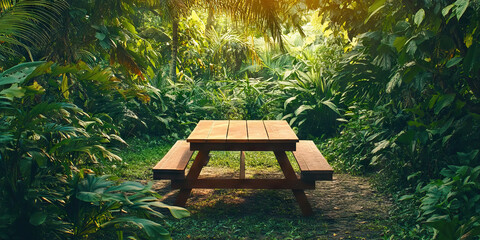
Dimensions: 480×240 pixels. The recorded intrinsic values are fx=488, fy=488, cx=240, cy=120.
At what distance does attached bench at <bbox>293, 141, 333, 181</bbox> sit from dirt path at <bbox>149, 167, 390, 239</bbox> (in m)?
0.40

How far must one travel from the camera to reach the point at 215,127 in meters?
5.11

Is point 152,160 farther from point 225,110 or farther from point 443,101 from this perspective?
point 443,101

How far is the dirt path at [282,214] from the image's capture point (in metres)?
3.92

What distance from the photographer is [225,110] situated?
9.04 meters

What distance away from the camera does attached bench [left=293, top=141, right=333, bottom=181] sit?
4.14 metres

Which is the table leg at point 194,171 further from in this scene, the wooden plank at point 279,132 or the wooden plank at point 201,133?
the wooden plank at point 279,132

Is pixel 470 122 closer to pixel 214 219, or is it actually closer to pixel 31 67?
pixel 214 219

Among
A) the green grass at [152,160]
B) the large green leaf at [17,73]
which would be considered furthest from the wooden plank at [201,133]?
the large green leaf at [17,73]

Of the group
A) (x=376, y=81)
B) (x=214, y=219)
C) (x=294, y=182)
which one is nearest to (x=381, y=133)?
(x=376, y=81)

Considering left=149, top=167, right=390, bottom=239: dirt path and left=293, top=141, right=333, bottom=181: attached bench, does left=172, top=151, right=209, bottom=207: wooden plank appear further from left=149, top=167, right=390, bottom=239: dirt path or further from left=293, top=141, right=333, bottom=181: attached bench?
left=293, top=141, right=333, bottom=181: attached bench

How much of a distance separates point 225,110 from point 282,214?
4.76 meters

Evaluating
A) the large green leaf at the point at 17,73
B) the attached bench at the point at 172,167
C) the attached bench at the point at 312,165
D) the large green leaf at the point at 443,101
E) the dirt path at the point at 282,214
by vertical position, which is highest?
the large green leaf at the point at 17,73

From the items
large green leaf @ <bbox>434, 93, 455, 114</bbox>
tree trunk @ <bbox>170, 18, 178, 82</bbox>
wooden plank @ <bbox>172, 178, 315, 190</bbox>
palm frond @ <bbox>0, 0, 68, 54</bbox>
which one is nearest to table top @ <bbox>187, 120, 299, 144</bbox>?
wooden plank @ <bbox>172, 178, 315, 190</bbox>

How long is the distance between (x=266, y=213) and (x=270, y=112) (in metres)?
4.60
